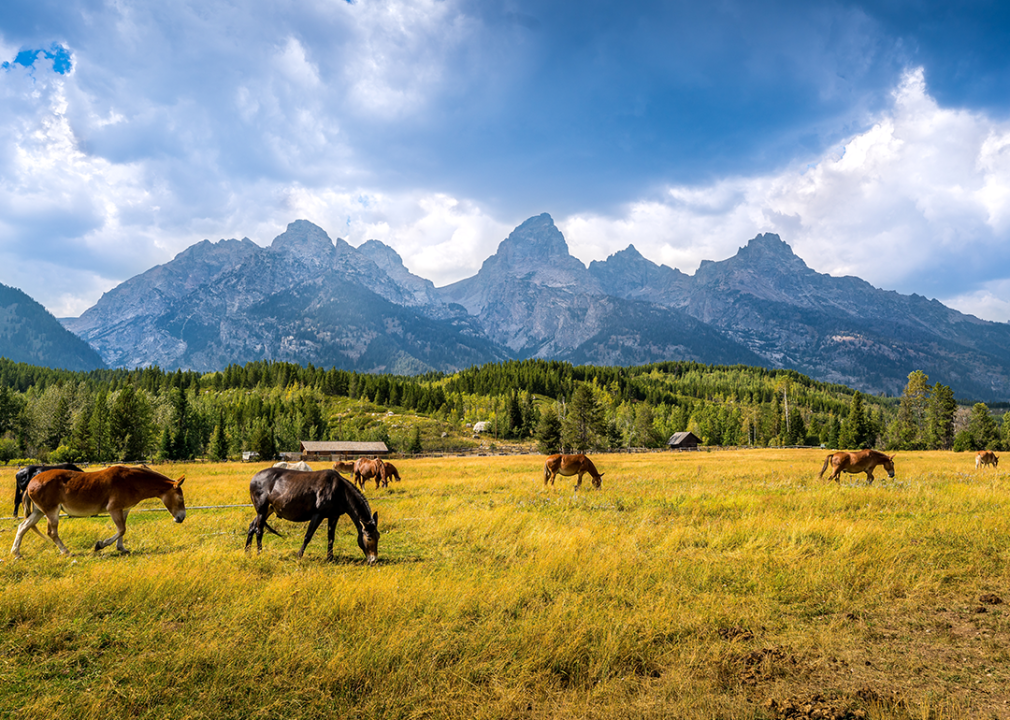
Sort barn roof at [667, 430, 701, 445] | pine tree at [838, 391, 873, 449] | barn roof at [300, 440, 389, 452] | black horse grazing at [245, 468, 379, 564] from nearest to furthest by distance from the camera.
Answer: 1. black horse grazing at [245, 468, 379, 564]
2. pine tree at [838, 391, 873, 449]
3. barn roof at [300, 440, 389, 452]
4. barn roof at [667, 430, 701, 445]

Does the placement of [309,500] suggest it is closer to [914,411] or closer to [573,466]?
[573,466]

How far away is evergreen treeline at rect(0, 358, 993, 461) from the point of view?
8712cm

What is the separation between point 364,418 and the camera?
145 m

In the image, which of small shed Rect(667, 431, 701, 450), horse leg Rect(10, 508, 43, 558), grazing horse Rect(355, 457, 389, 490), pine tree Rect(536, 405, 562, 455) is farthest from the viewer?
small shed Rect(667, 431, 701, 450)

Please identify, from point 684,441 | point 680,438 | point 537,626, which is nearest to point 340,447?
point 680,438

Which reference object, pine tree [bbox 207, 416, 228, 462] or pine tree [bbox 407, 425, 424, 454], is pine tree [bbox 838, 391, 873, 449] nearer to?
pine tree [bbox 407, 425, 424, 454]

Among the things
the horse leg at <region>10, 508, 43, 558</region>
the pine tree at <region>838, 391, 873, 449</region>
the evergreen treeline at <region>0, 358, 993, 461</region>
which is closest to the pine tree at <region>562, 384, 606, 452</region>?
the evergreen treeline at <region>0, 358, 993, 461</region>

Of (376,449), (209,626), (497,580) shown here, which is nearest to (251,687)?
(209,626)

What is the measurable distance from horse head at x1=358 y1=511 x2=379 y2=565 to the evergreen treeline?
83656mm

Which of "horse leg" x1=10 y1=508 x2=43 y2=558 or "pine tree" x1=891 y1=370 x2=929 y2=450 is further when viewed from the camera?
"pine tree" x1=891 y1=370 x2=929 y2=450

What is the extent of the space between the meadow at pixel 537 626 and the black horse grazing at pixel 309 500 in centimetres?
100

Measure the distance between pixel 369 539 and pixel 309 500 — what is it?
7.17 feet

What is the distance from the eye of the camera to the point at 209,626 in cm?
733

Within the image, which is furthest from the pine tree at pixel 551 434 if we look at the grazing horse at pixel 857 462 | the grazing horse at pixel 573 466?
the grazing horse at pixel 857 462
